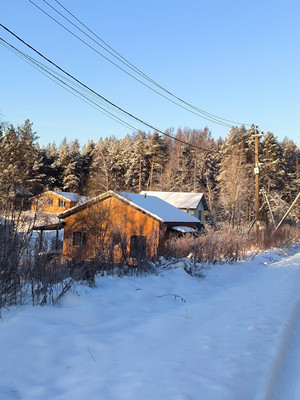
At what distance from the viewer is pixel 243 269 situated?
1234 cm

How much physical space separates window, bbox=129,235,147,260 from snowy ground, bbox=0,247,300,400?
7.54ft

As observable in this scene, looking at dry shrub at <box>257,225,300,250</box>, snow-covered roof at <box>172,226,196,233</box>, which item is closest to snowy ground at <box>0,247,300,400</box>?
dry shrub at <box>257,225,300,250</box>

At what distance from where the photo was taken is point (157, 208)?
25.0m

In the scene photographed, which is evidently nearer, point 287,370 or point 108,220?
point 287,370

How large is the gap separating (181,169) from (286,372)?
49.5m

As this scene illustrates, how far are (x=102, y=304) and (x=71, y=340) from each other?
1.71 metres

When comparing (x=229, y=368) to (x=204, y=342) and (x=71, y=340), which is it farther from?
(x=71, y=340)

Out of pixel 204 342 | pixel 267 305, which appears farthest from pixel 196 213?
pixel 204 342

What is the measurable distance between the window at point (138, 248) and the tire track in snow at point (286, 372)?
4.60 meters

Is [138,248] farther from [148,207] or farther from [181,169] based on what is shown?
[181,169]

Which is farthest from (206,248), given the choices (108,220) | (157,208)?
(157,208)

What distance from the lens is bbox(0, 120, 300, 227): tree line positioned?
43250 mm

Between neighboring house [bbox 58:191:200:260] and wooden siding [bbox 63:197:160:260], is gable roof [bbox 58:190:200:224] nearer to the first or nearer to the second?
neighboring house [bbox 58:191:200:260]

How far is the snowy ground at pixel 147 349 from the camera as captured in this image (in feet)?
9.54
